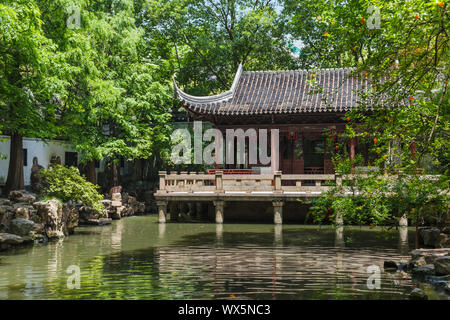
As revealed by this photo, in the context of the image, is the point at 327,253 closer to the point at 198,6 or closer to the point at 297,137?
the point at 297,137

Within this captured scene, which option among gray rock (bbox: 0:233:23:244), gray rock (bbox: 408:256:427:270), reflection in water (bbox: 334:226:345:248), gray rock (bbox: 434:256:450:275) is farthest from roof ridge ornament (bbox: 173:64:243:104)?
gray rock (bbox: 434:256:450:275)

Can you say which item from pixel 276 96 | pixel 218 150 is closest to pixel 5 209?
pixel 218 150

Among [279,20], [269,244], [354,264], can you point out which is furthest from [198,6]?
[354,264]

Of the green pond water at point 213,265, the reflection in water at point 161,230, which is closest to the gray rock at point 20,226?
the green pond water at point 213,265

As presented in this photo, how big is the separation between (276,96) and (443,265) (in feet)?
41.8

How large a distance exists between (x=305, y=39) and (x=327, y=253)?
55.4 ft

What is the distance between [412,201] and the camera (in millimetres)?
7777

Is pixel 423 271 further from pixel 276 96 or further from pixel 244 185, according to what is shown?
pixel 276 96

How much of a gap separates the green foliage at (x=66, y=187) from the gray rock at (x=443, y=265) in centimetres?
1016

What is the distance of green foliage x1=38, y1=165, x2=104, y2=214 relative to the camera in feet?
47.2

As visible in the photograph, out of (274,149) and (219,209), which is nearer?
(219,209)

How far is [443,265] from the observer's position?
7523 millimetres

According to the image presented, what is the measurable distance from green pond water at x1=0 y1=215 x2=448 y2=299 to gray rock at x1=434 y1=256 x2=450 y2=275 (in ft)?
1.46

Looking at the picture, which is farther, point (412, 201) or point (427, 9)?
point (412, 201)
